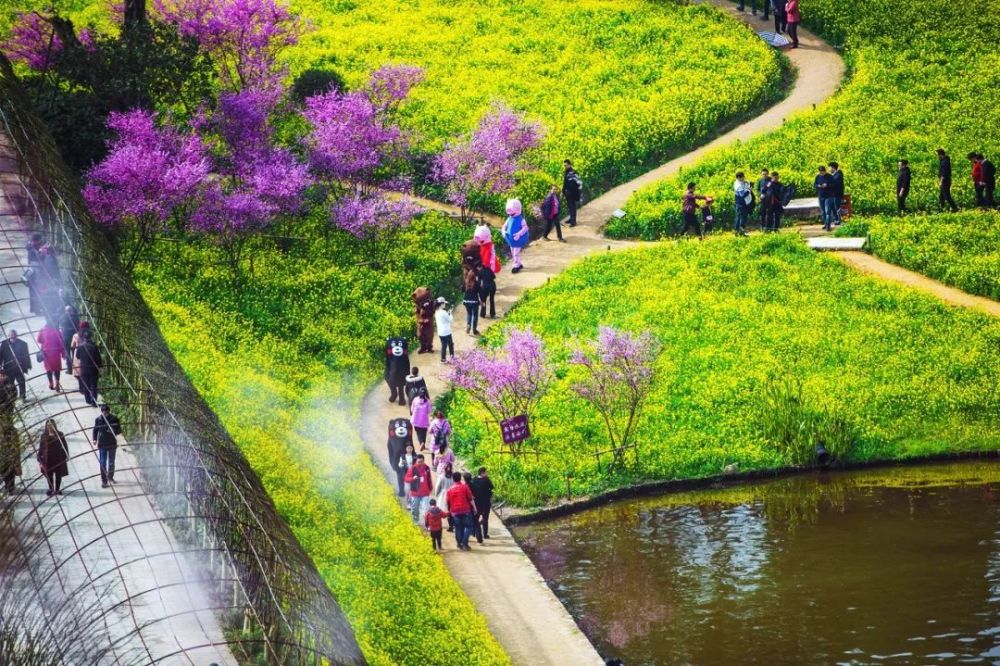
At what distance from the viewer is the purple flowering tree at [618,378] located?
3712cm

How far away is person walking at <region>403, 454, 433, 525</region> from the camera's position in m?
32.5

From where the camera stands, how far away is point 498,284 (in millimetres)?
45688

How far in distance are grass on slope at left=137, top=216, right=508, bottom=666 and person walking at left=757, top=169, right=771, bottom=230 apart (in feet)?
25.1

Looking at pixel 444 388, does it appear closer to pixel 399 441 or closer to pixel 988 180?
pixel 399 441

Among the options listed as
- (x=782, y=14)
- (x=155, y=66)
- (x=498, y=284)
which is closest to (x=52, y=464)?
(x=498, y=284)

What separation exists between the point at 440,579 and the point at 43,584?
11.1 meters

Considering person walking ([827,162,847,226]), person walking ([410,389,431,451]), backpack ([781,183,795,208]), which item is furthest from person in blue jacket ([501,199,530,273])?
person walking ([410,389,431,451])

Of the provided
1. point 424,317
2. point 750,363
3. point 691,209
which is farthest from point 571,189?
point 750,363

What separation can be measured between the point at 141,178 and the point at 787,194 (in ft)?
54.2

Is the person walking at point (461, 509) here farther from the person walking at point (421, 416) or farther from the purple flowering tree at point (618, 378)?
the purple flowering tree at point (618, 378)

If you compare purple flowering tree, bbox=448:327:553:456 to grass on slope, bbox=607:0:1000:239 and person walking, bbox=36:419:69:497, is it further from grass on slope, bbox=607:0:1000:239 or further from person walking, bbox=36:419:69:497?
person walking, bbox=36:419:69:497

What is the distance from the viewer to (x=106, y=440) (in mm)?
23438

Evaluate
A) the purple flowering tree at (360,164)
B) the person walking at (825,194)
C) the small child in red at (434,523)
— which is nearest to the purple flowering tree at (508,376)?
the small child in red at (434,523)

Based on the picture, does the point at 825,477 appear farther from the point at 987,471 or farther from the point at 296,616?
the point at 296,616
